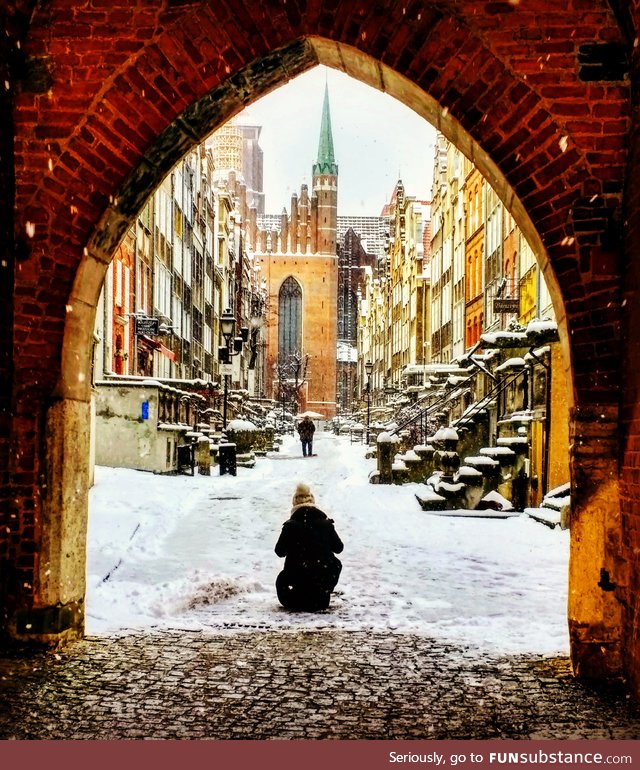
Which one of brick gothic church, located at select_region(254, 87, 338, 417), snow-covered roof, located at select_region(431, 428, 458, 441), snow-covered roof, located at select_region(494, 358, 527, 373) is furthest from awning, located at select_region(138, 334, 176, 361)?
brick gothic church, located at select_region(254, 87, 338, 417)

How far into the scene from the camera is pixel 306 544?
737 cm

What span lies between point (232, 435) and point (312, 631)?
19257 millimetres

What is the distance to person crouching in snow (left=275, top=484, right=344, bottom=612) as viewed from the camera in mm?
7227

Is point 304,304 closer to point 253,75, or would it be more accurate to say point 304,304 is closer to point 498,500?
point 498,500

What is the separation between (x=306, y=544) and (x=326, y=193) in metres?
88.2

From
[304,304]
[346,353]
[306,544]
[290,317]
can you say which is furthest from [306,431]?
[346,353]

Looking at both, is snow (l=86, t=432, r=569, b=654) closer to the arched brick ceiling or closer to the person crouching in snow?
the person crouching in snow

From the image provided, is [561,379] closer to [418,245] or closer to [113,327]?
[113,327]

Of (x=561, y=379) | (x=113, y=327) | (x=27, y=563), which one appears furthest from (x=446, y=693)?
(x=113, y=327)

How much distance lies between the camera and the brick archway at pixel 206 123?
5.06m

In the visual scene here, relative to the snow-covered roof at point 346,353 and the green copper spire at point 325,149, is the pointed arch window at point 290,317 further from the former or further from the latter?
the green copper spire at point 325,149

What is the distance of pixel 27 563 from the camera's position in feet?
17.9

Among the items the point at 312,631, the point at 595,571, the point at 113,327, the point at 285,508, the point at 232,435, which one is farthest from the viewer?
the point at 232,435

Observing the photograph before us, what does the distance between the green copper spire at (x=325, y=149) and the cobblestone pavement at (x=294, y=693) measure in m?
92.6
